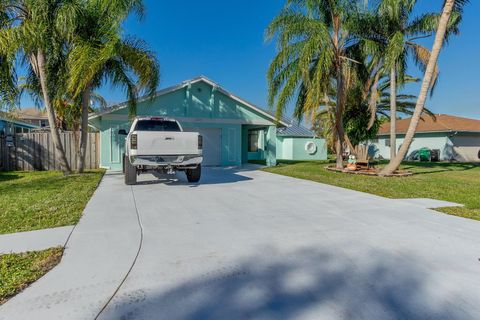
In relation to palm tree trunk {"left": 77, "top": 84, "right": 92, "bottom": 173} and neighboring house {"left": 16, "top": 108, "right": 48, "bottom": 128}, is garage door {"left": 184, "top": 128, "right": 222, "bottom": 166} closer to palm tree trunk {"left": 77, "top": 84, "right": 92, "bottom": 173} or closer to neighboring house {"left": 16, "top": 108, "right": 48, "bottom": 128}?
palm tree trunk {"left": 77, "top": 84, "right": 92, "bottom": 173}

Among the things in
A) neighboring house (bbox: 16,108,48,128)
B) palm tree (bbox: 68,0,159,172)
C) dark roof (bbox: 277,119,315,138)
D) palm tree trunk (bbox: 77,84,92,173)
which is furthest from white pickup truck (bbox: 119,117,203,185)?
neighboring house (bbox: 16,108,48,128)

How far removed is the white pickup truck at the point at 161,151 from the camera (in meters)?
8.22

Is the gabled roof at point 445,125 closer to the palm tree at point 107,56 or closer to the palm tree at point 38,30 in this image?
the palm tree at point 107,56

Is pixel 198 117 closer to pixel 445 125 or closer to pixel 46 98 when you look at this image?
pixel 46 98

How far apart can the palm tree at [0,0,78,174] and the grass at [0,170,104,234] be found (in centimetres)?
346

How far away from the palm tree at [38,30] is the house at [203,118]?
139 inches

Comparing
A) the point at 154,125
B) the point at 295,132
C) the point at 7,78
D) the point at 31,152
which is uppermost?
the point at 7,78

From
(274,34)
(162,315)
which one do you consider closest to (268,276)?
(162,315)

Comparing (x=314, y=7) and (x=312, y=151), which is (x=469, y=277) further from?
(x=312, y=151)

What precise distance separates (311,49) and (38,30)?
9674 millimetres

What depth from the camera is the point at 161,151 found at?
333 inches

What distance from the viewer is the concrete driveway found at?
2625 millimetres

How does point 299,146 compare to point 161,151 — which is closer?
point 161,151

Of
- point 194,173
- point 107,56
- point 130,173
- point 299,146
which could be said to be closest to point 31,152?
point 107,56
